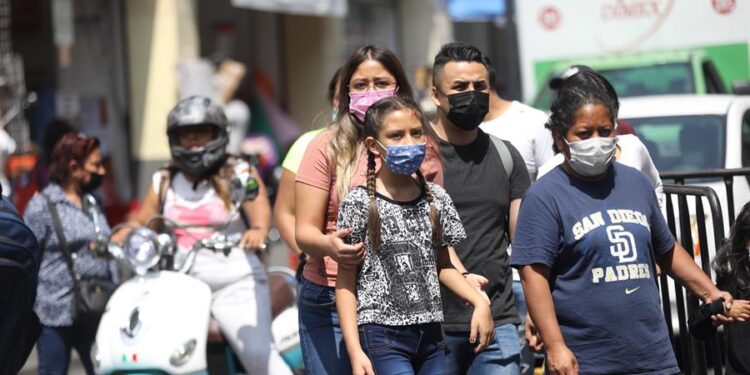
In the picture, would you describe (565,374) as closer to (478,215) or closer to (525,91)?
(478,215)

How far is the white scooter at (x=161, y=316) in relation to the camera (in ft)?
20.1

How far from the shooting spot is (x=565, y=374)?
178 inches

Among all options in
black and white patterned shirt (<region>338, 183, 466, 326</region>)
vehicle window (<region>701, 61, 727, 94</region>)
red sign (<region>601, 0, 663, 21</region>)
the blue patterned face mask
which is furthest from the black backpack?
red sign (<region>601, 0, 663, 21</region>)

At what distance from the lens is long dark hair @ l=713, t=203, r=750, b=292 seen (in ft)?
16.8

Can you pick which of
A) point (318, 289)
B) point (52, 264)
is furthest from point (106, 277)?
point (318, 289)

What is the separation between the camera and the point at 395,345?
4.69 m

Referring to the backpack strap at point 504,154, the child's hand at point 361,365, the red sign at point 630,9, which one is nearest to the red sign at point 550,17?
the red sign at point 630,9

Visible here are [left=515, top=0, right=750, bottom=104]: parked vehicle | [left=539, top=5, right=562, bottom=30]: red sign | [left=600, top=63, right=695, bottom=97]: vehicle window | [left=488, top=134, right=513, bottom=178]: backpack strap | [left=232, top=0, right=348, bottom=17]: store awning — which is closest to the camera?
[left=488, top=134, right=513, bottom=178]: backpack strap

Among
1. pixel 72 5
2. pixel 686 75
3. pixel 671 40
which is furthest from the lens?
pixel 72 5

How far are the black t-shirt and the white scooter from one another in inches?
56.4

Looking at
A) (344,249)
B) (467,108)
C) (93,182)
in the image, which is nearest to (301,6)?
(93,182)

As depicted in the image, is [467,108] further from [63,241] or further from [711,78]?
[711,78]

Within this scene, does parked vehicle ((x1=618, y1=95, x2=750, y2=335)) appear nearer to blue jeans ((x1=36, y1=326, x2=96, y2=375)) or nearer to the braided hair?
blue jeans ((x1=36, y1=326, x2=96, y2=375))

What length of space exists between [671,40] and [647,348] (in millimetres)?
9149
